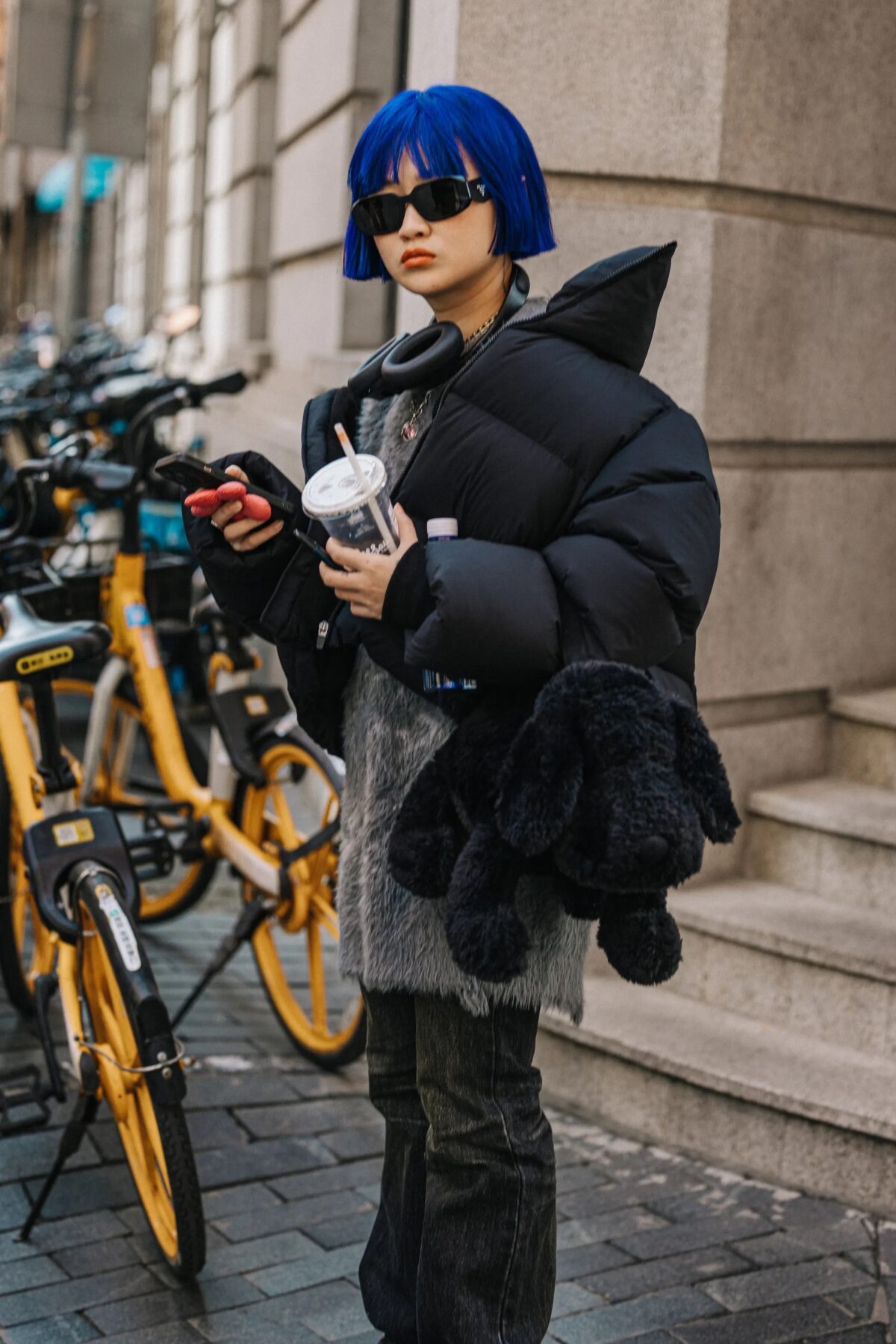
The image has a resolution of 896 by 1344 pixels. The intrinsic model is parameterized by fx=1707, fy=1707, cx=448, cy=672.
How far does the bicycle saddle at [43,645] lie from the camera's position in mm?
3365

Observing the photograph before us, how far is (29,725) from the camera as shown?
13.6 feet

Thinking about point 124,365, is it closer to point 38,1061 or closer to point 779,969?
point 38,1061

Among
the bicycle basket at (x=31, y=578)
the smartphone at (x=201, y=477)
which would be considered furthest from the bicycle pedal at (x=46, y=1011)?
the smartphone at (x=201, y=477)

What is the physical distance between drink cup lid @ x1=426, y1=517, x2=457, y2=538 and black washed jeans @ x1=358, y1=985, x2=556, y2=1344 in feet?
2.22

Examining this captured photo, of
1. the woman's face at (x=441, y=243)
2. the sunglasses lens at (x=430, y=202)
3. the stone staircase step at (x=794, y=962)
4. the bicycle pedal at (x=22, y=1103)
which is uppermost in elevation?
the sunglasses lens at (x=430, y=202)

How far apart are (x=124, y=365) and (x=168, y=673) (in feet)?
6.01

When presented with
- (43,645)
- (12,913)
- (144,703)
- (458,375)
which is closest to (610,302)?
(458,375)

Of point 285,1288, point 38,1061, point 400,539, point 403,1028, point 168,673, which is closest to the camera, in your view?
point 400,539

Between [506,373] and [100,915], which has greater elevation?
[506,373]

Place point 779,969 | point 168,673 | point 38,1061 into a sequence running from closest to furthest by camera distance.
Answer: point 779,969, point 38,1061, point 168,673

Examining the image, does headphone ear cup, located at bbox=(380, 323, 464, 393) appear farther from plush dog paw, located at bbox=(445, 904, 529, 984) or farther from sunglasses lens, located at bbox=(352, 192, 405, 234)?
plush dog paw, located at bbox=(445, 904, 529, 984)

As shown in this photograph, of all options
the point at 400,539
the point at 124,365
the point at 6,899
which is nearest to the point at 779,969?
the point at 6,899

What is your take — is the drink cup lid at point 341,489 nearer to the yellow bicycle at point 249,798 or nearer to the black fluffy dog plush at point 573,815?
the black fluffy dog plush at point 573,815

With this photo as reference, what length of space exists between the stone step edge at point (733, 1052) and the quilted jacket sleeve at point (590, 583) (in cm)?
166
